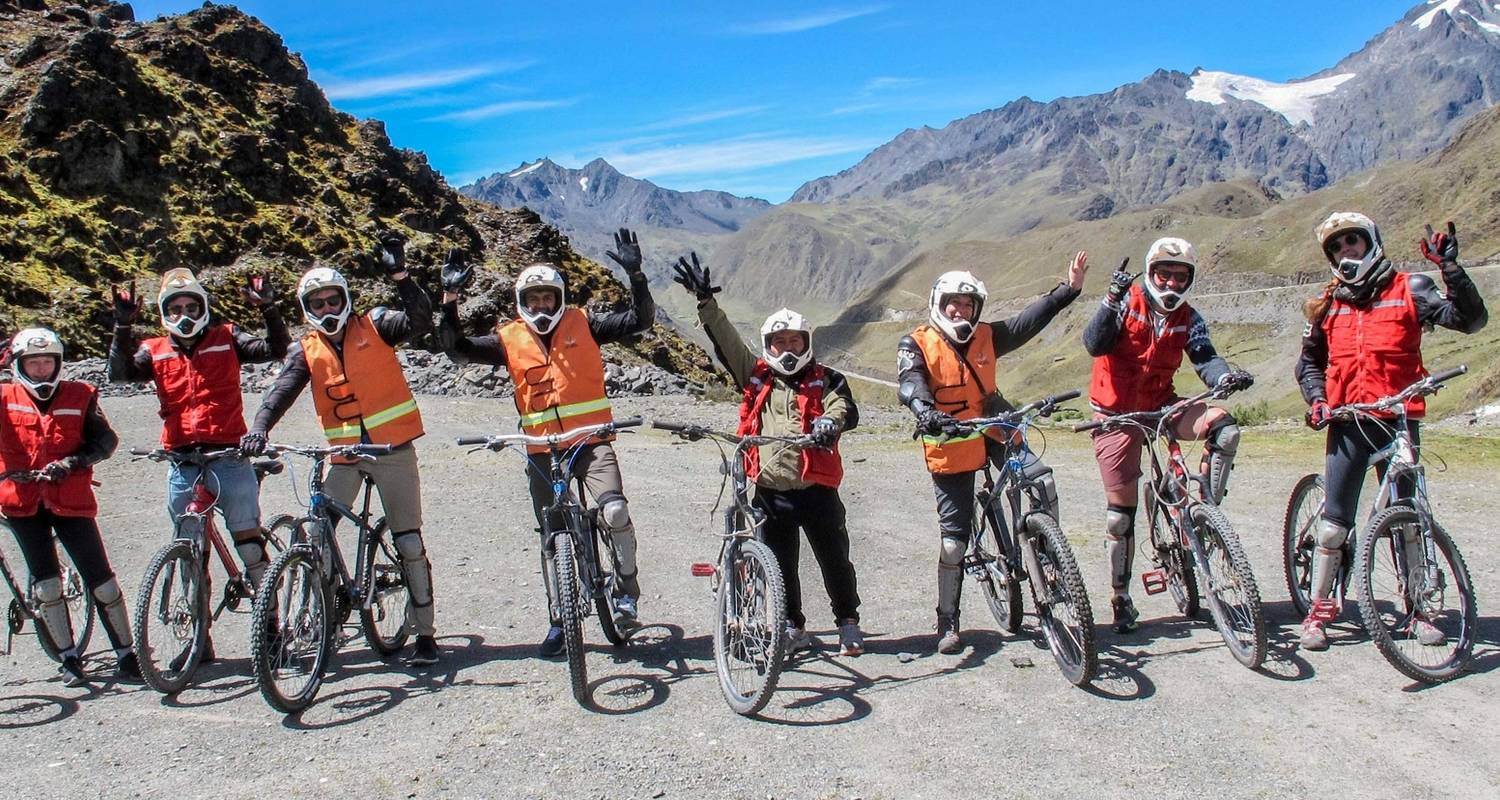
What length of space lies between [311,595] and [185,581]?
856mm

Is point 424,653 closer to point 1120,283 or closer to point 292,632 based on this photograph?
point 292,632

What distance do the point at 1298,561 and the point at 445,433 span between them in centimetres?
1663

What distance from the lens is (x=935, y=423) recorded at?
596cm

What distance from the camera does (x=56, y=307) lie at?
1283 inches

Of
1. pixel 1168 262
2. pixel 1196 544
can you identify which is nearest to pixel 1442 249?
pixel 1168 262

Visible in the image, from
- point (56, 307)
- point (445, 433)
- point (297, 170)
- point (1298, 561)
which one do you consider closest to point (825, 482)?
point (1298, 561)

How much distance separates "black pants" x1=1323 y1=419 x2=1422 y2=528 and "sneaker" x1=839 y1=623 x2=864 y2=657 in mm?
2832

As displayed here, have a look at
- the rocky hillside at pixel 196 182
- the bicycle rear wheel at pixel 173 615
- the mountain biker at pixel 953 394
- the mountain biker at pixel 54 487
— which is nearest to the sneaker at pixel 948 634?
the mountain biker at pixel 953 394

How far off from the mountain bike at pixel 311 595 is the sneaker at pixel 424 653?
29 cm

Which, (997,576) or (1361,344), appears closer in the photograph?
(1361,344)

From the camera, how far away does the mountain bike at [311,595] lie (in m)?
5.71

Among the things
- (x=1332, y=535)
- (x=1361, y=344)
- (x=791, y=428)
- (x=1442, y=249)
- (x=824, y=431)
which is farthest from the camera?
(x=791, y=428)

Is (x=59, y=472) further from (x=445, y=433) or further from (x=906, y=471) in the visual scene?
(x=445, y=433)

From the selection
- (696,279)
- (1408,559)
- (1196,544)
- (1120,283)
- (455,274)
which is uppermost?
(455,274)
